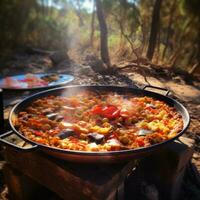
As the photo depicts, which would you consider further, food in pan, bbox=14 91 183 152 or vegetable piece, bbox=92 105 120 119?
vegetable piece, bbox=92 105 120 119

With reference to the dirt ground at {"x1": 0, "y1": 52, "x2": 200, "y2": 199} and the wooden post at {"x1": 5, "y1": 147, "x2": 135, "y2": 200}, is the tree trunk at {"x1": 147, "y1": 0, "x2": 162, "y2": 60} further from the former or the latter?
the wooden post at {"x1": 5, "y1": 147, "x2": 135, "y2": 200}

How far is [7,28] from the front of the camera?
35.2ft

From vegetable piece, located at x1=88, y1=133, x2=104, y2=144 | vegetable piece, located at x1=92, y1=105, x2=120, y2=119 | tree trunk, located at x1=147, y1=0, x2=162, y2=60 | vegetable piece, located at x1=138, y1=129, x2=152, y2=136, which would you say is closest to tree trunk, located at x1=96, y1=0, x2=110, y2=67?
tree trunk, located at x1=147, y1=0, x2=162, y2=60

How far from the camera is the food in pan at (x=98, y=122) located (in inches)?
71.8

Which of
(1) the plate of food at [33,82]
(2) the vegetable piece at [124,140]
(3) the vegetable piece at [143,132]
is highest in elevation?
(3) the vegetable piece at [143,132]

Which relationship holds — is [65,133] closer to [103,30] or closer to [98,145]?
[98,145]

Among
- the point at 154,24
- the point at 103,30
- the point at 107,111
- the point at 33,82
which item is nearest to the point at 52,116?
the point at 107,111

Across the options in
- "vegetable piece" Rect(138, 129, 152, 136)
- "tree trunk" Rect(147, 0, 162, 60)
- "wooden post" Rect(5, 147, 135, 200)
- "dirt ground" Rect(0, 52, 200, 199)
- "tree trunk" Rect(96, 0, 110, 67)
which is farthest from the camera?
"tree trunk" Rect(147, 0, 162, 60)

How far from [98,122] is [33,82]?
2.85 m

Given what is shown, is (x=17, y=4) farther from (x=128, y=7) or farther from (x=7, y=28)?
(x=128, y=7)

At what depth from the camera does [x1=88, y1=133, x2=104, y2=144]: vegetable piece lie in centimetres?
185

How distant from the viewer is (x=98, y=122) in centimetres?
223

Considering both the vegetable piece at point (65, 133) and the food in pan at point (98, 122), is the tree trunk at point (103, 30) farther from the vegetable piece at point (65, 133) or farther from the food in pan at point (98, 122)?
the vegetable piece at point (65, 133)

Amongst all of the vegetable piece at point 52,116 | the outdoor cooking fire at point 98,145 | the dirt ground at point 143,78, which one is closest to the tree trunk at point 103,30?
the dirt ground at point 143,78
